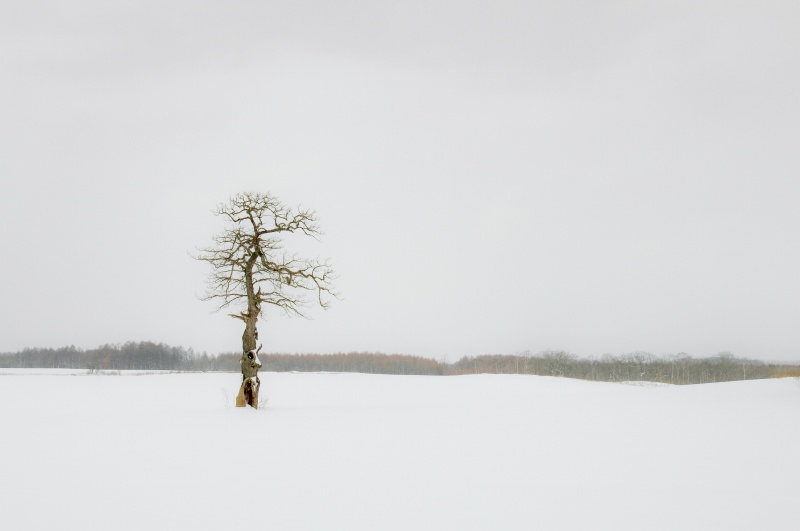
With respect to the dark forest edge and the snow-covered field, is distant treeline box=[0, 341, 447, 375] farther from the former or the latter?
the snow-covered field

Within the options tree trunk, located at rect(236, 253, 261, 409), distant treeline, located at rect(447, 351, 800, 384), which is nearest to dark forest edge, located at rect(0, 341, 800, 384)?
distant treeline, located at rect(447, 351, 800, 384)

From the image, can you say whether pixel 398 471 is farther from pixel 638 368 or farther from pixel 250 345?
pixel 638 368

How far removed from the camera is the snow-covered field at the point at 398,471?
7.03m

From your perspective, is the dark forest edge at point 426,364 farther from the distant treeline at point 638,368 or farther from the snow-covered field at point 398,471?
the snow-covered field at point 398,471

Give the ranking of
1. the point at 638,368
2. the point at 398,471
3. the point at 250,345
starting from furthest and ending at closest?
the point at 638,368
the point at 250,345
the point at 398,471

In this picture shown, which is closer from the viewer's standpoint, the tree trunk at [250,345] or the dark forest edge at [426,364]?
the tree trunk at [250,345]

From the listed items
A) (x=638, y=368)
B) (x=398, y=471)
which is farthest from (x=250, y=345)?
(x=638, y=368)

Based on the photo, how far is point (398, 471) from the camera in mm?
9578

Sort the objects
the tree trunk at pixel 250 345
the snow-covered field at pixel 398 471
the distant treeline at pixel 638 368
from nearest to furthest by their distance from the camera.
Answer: the snow-covered field at pixel 398 471 → the tree trunk at pixel 250 345 → the distant treeline at pixel 638 368

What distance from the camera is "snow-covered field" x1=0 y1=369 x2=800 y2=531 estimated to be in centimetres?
703

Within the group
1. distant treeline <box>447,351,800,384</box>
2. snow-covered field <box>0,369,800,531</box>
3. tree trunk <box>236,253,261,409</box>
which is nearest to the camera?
snow-covered field <box>0,369,800,531</box>

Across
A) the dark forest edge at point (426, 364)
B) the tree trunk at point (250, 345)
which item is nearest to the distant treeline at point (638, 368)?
the dark forest edge at point (426, 364)

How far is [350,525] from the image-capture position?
261 inches

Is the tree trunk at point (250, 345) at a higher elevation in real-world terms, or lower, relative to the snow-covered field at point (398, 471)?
higher
